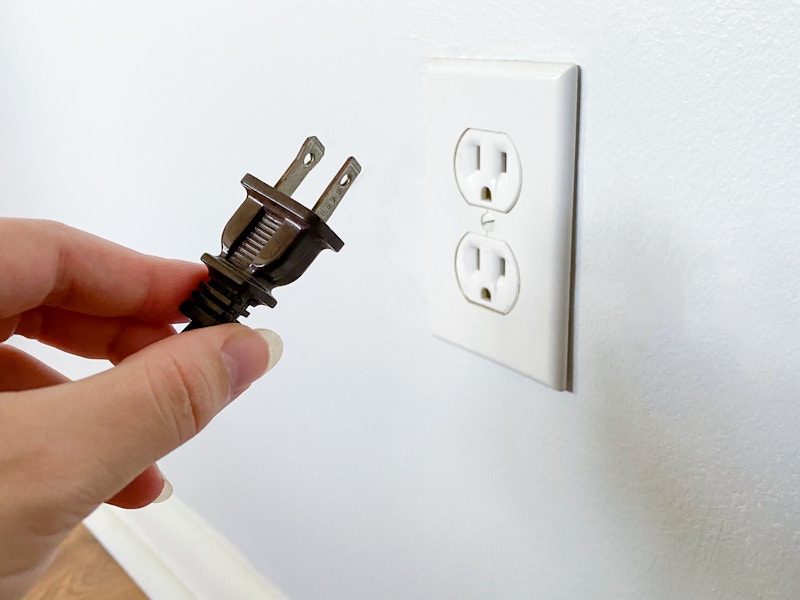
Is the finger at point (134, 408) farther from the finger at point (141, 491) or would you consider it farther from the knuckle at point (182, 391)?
the finger at point (141, 491)

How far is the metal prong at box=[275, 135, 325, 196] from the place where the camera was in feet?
0.99

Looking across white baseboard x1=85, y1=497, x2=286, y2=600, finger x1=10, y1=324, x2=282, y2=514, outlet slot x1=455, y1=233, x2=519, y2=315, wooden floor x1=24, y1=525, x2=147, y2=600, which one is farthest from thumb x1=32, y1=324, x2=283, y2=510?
wooden floor x1=24, y1=525, x2=147, y2=600

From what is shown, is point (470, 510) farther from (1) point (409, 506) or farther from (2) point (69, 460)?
(2) point (69, 460)

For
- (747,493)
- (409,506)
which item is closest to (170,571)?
(409,506)

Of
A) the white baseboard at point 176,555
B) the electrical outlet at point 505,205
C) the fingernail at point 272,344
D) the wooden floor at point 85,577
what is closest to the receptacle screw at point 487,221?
the electrical outlet at point 505,205

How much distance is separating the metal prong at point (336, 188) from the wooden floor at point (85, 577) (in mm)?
557

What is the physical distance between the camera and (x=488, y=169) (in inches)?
13.3

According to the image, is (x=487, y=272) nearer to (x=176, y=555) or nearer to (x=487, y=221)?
(x=487, y=221)

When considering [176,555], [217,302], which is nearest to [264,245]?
[217,302]

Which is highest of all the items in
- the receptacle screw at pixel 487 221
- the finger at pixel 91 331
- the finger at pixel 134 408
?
the receptacle screw at pixel 487 221

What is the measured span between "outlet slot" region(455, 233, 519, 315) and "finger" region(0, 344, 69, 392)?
0.20m

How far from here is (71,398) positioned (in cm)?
26

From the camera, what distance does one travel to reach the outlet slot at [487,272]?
13.6 inches

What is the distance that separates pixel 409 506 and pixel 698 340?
237mm
